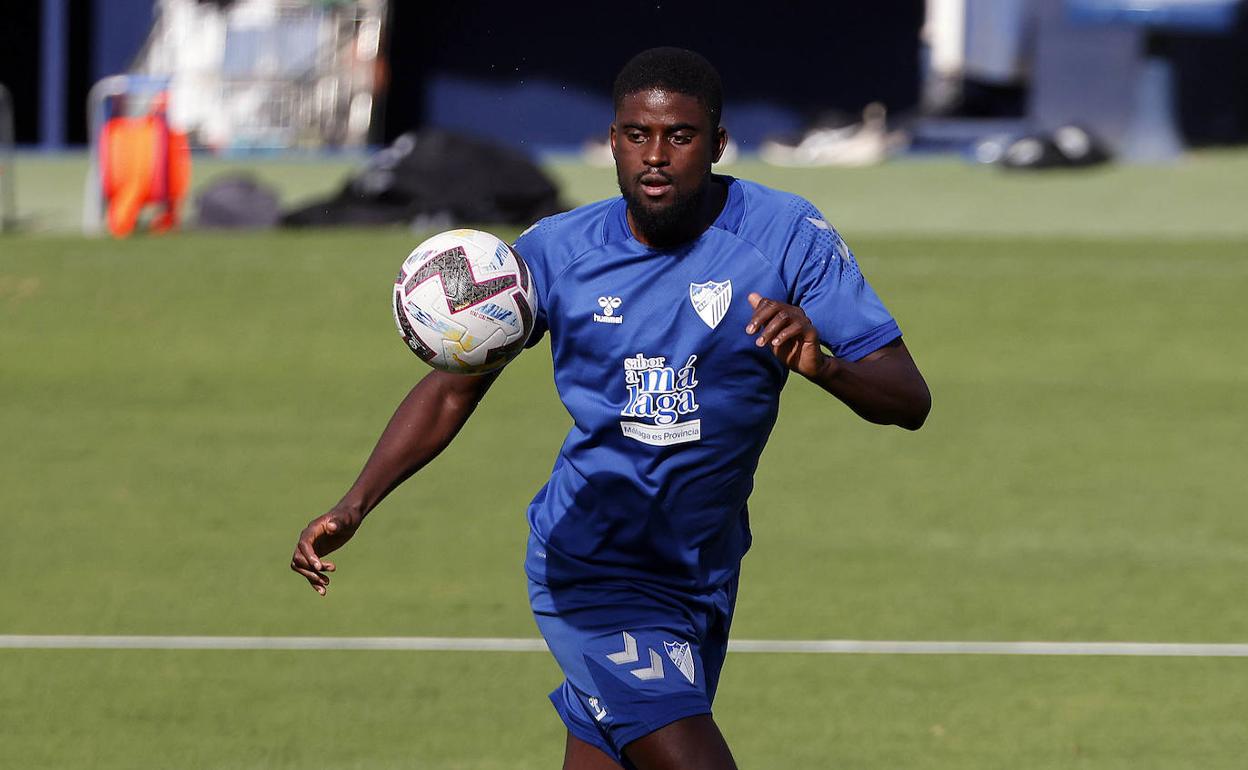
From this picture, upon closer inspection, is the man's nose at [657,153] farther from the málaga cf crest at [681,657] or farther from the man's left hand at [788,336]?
the málaga cf crest at [681,657]

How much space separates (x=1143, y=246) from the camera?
59.1 feet

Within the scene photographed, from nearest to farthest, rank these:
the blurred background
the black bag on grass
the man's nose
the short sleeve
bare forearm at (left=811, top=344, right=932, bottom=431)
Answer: bare forearm at (left=811, top=344, right=932, bottom=431) < the man's nose < the short sleeve < the blurred background < the black bag on grass

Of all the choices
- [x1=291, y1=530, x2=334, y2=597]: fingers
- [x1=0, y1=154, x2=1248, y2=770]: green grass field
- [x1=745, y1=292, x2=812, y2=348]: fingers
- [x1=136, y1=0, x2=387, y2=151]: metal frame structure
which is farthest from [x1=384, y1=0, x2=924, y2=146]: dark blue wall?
[x1=745, y1=292, x2=812, y2=348]: fingers

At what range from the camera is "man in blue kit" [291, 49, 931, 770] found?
4.39 metres

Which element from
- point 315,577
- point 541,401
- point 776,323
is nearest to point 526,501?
point 541,401

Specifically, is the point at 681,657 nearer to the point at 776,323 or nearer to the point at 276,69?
the point at 776,323

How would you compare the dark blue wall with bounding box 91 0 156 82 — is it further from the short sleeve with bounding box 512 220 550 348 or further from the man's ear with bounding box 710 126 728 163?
the man's ear with bounding box 710 126 728 163

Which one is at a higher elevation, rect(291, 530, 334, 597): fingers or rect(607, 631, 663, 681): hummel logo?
rect(291, 530, 334, 597): fingers

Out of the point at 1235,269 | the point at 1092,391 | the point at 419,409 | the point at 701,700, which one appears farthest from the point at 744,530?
the point at 1235,269

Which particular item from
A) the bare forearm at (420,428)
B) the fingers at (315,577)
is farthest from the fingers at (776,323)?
the fingers at (315,577)

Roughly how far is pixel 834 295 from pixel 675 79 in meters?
0.60

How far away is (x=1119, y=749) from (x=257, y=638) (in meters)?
3.61

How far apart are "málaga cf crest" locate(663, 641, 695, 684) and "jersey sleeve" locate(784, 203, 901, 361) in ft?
2.57

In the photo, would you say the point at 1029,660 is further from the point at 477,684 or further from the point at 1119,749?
the point at 477,684
